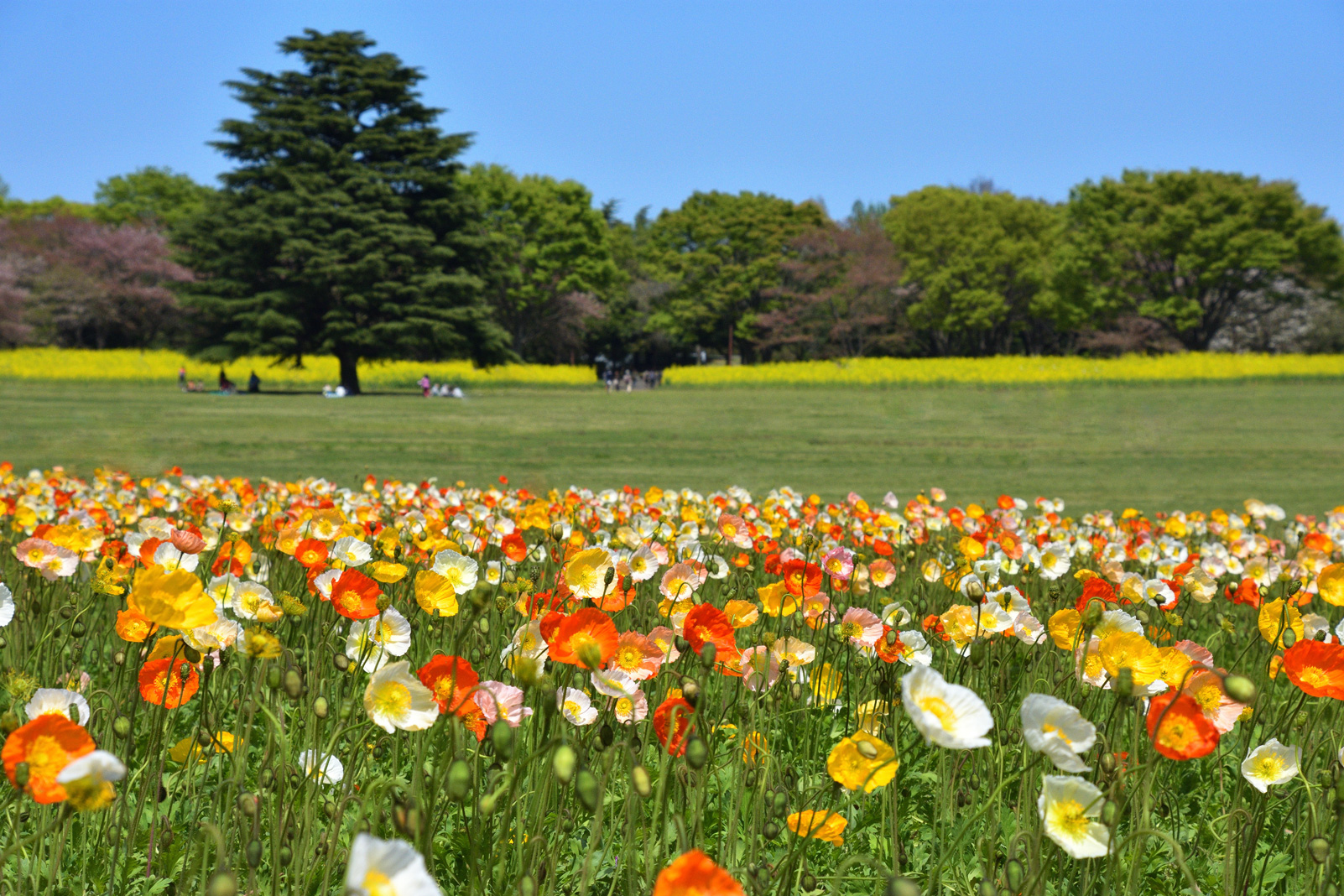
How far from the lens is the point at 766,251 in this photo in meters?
48.0

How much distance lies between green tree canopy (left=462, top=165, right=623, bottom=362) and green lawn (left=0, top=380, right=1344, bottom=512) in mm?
21371

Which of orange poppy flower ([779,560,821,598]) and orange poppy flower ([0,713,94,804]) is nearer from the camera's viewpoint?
orange poppy flower ([0,713,94,804])

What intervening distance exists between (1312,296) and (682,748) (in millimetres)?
47788


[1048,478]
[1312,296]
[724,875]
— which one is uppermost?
[1312,296]

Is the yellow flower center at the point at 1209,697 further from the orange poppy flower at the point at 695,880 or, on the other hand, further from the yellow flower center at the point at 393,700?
the yellow flower center at the point at 393,700

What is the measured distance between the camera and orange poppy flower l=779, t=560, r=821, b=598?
2109 mm

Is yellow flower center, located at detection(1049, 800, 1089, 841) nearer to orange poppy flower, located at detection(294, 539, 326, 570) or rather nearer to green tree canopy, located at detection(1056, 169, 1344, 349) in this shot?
orange poppy flower, located at detection(294, 539, 326, 570)

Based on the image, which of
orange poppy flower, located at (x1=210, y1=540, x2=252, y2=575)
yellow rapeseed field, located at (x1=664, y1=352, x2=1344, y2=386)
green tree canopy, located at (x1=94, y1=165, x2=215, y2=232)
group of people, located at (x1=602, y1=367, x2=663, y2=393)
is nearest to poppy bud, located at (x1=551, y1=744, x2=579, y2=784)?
orange poppy flower, located at (x1=210, y1=540, x2=252, y2=575)

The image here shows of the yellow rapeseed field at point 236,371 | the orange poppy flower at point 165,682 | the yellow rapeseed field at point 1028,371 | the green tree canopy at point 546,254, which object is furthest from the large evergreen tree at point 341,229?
the orange poppy flower at point 165,682

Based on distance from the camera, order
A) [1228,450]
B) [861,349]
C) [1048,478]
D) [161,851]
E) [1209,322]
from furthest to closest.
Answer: [861,349] < [1209,322] < [1228,450] < [1048,478] < [161,851]

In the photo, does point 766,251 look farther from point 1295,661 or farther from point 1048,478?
point 1295,661

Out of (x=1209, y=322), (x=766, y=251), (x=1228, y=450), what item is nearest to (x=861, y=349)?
(x=766, y=251)

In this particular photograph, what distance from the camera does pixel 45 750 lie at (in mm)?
985

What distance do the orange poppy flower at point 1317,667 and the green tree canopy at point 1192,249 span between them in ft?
135
